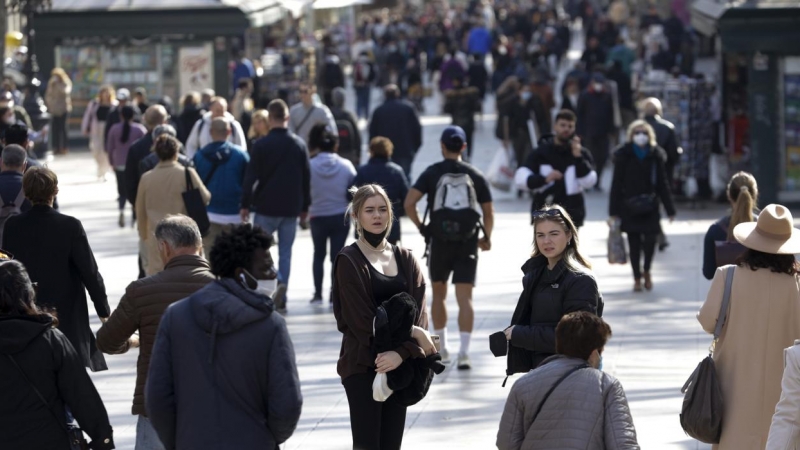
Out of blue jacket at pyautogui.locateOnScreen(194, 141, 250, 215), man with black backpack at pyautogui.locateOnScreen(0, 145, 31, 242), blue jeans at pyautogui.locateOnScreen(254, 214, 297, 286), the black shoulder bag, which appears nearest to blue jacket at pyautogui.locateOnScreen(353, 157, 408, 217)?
blue jeans at pyautogui.locateOnScreen(254, 214, 297, 286)

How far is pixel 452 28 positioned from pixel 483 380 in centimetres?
3817

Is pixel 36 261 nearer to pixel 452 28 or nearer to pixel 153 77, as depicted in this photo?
pixel 153 77

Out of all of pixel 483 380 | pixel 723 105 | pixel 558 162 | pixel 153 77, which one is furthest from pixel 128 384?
pixel 153 77

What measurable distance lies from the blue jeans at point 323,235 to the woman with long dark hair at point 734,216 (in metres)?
4.85

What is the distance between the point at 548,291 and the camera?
695cm

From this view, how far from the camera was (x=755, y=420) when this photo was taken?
666 cm

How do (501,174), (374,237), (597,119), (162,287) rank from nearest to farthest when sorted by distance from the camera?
(162,287) < (374,237) < (501,174) < (597,119)

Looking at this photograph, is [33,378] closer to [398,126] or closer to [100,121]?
[398,126]

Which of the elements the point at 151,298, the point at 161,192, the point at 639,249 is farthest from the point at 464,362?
the point at 151,298

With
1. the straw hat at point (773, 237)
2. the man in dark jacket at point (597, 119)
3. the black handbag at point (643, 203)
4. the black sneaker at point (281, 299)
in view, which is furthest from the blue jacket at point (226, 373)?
the man in dark jacket at point (597, 119)

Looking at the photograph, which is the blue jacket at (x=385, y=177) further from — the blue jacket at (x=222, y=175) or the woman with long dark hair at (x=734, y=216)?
the woman with long dark hair at (x=734, y=216)

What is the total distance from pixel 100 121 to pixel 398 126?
5608mm

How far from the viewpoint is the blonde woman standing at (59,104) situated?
26.3m

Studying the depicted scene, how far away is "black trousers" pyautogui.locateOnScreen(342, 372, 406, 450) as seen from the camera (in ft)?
22.8
